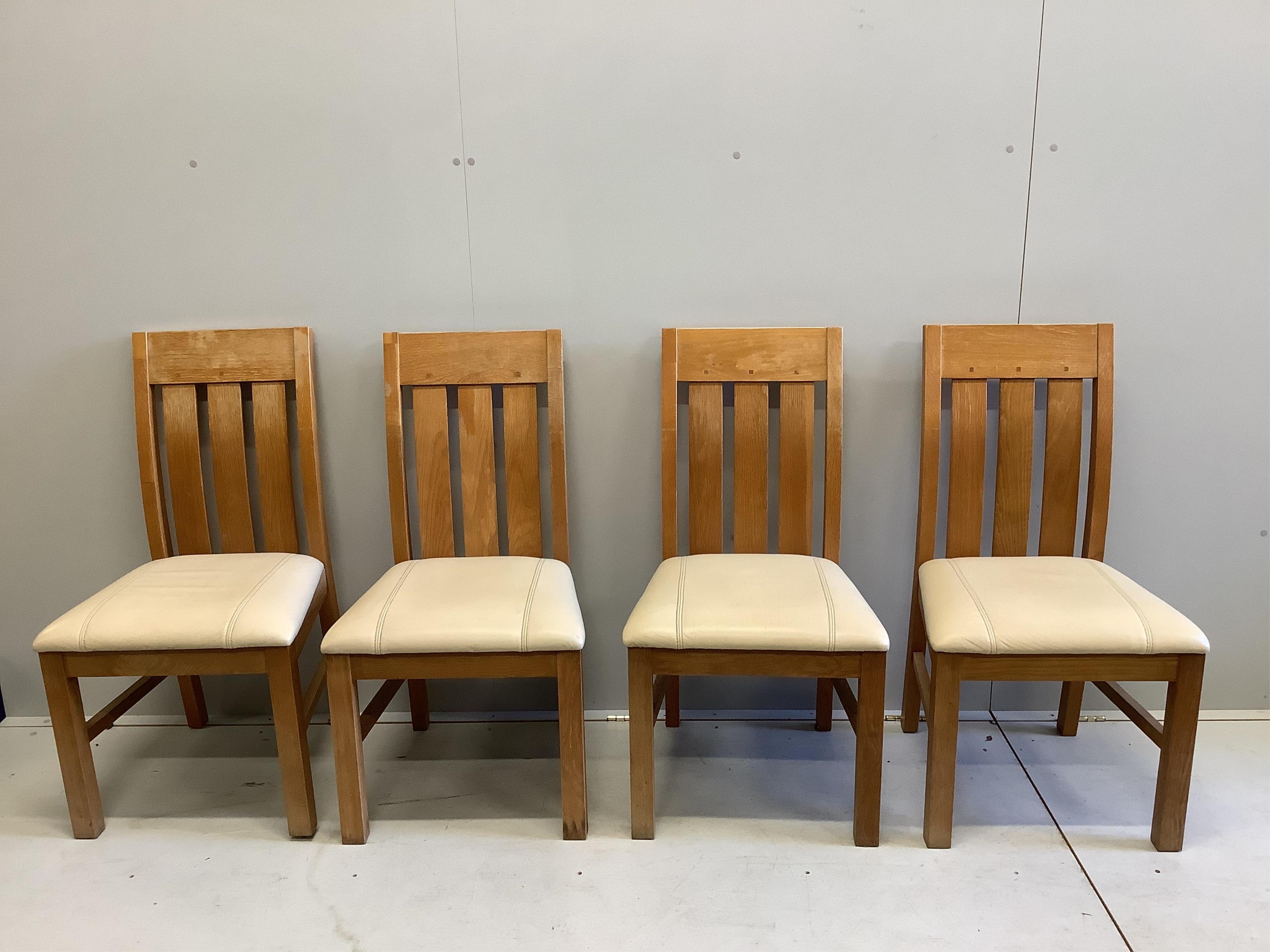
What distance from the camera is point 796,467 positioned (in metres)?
1.88

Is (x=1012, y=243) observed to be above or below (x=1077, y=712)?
above

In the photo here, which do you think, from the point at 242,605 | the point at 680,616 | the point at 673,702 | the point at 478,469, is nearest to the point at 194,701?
the point at 242,605

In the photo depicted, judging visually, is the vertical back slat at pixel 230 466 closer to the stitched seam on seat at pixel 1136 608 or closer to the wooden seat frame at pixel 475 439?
the wooden seat frame at pixel 475 439

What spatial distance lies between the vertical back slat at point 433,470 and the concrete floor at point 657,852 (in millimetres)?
538

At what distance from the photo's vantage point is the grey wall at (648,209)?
71.4 inches

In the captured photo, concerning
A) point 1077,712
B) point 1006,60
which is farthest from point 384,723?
point 1006,60

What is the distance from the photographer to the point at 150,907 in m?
1.50

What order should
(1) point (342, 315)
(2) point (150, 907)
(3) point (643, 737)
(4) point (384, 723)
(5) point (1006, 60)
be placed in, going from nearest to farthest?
(2) point (150, 907)
(3) point (643, 737)
(5) point (1006, 60)
(1) point (342, 315)
(4) point (384, 723)

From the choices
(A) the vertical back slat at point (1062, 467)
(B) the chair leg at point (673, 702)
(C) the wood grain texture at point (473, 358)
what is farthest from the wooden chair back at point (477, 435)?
(A) the vertical back slat at point (1062, 467)

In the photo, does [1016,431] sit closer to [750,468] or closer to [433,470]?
[750,468]

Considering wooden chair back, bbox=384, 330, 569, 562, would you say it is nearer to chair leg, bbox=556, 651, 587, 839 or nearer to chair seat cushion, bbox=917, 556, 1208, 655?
chair leg, bbox=556, 651, 587, 839

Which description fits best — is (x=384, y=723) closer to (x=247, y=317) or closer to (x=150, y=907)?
(x=150, y=907)

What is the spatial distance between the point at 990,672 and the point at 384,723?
1508 mm

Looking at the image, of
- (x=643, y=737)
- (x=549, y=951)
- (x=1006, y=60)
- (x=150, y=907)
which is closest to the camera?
(x=549, y=951)
